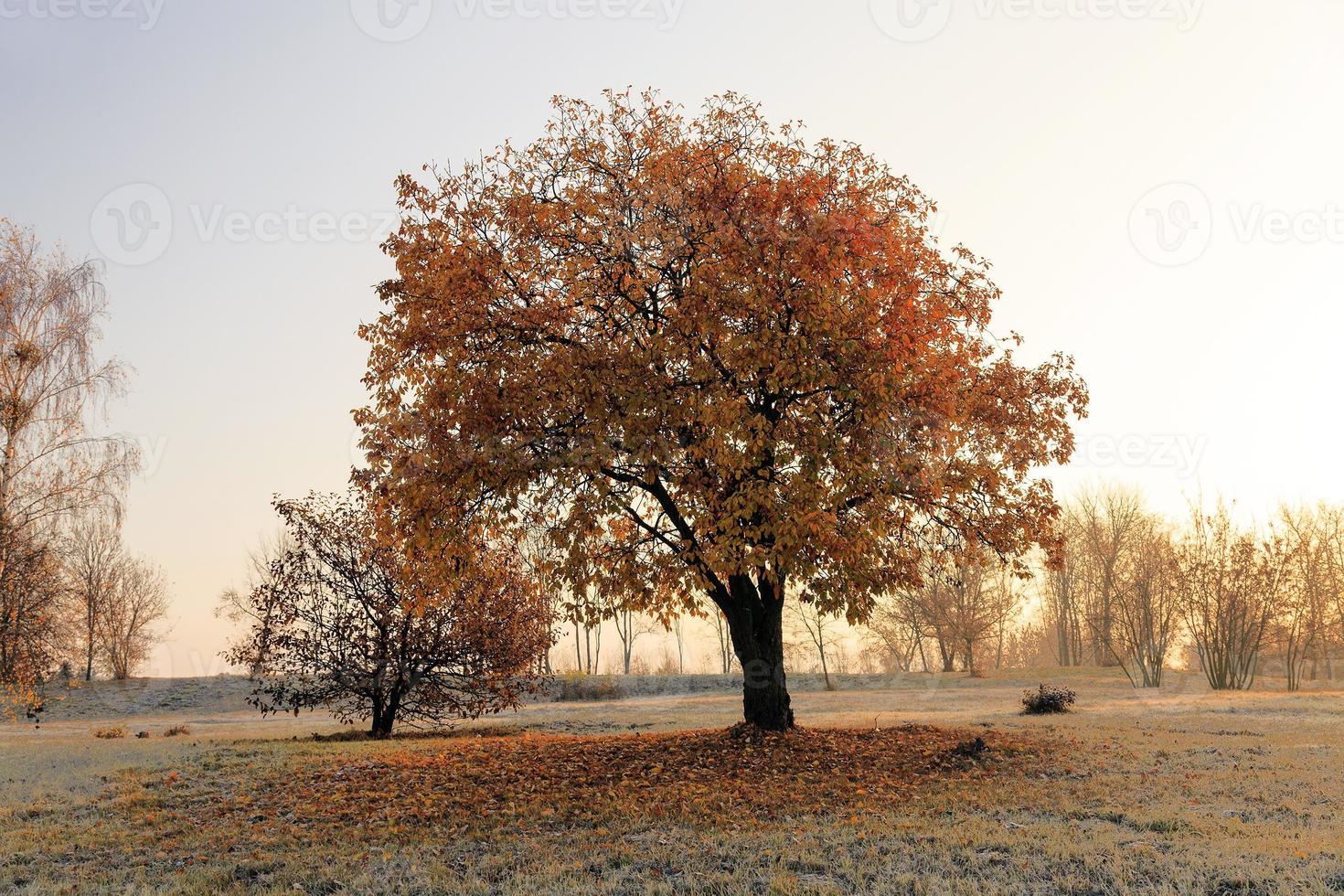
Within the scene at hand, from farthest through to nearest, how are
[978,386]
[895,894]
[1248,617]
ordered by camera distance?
[1248,617] < [978,386] < [895,894]

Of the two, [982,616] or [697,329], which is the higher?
[697,329]

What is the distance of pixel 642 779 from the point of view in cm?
1115

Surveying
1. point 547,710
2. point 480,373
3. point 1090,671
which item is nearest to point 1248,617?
point 1090,671

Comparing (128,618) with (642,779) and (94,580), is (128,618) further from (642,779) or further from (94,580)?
(642,779)

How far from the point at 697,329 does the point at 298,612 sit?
470 inches

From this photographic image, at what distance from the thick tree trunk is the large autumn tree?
4 centimetres

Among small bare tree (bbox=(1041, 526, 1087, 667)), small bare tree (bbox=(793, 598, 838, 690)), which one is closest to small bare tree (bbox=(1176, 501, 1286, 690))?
small bare tree (bbox=(1041, 526, 1087, 667))

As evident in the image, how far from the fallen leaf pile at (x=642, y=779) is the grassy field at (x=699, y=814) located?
0.06m

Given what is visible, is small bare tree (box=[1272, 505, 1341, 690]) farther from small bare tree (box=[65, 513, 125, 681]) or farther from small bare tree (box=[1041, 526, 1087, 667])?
small bare tree (box=[65, 513, 125, 681])

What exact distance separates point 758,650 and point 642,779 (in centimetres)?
358

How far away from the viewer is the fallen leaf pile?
9.58 metres

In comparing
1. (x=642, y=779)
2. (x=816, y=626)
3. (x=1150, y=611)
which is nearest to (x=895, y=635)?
(x=816, y=626)

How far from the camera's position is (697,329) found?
12094 millimetres

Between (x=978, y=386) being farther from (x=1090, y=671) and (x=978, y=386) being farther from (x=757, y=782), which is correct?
(x=1090, y=671)
